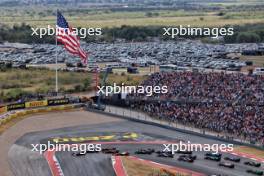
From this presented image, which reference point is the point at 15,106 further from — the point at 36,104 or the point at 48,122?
the point at 48,122

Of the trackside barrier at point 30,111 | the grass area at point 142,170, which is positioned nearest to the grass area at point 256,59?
the trackside barrier at point 30,111

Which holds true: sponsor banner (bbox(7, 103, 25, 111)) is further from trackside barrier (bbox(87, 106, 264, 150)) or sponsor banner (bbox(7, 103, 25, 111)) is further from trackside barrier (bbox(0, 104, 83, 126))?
trackside barrier (bbox(87, 106, 264, 150))

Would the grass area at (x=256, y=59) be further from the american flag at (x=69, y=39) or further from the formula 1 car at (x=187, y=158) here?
the formula 1 car at (x=187, y=158)

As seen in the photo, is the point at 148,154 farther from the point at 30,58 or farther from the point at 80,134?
the point at 30,58

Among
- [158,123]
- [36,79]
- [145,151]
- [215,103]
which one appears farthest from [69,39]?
[36,79]

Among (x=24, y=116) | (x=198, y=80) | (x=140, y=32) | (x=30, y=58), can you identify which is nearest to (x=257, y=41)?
(x=140, y=32)
